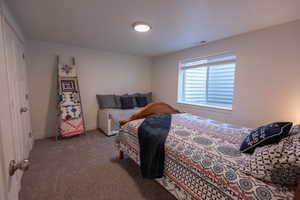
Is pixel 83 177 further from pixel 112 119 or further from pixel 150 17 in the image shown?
pixel 150 17

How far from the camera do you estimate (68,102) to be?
3.26m

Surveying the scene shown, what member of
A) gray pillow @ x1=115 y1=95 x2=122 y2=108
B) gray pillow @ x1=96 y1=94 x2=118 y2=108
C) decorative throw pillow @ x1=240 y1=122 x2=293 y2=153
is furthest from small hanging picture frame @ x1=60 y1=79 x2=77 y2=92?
decorative throw pillow @ x1=240 y1=122 x2=293 y2=153

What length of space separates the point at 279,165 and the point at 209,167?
427mm

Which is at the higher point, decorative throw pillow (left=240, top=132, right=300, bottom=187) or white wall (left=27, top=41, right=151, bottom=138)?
white wall (left=27, top=41, right=151, bottom=138)

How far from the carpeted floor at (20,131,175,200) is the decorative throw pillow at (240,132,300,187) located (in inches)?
40.7

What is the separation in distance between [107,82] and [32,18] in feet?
7.00

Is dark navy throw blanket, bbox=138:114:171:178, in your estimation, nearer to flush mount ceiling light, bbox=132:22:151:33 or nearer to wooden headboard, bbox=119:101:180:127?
wooden headboard, bbox=119:101:180:127

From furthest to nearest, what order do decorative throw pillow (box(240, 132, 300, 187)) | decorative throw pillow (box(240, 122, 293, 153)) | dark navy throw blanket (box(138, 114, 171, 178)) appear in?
dark navy throw blanket (box(138, 114, 171, 178)), decorative throw pillow (box(240, 122, 293, 153)), decorative throw pillow (box(240, 132, 300, 187))

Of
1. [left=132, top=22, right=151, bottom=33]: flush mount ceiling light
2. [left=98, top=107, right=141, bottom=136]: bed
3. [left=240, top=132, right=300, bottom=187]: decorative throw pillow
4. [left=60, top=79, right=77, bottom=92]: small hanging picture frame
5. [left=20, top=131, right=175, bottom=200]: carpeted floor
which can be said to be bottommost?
[left=20, top=131, right=175, bottom=200]: carpeted floor

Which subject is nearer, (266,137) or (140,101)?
(266,137)

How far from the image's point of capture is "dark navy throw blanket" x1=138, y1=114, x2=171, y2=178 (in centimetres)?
152

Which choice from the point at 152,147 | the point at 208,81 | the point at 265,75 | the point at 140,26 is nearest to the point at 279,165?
the point at 152,147

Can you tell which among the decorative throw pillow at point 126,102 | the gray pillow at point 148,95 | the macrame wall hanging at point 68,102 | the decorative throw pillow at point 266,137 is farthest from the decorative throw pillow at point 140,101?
the decorative throw pillow at point 266,137

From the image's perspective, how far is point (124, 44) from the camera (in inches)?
129
